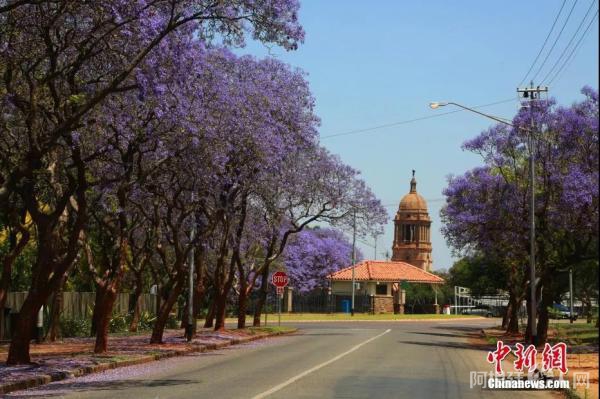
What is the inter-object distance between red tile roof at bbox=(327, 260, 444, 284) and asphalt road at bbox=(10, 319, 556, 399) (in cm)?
6319

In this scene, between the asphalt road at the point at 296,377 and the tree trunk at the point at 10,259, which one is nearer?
the asphalt road at the point at 296,377

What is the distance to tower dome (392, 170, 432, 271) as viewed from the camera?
429 feet

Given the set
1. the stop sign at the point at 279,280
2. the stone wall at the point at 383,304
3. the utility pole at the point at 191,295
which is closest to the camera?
the utility pole at the point at 191,295

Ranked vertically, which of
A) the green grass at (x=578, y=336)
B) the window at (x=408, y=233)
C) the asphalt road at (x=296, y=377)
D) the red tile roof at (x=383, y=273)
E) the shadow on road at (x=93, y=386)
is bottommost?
the shadow on road at (x=93, y=386)

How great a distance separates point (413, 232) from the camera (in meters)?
→ 132

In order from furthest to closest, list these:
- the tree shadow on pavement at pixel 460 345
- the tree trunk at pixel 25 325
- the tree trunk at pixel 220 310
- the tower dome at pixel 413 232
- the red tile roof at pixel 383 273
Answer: the tower dome at pixel 413 232 → the red tile roof at pixel 383 273 → the tree trunk at pixel 220 310 → the tree shadow on pavement at pixel 460 345 → the tree trunk at pixel 25 325

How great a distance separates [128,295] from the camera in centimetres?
4847

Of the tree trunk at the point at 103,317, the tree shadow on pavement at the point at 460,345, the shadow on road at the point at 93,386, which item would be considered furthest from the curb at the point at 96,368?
the tree shadow on pavement at the point at 460,345

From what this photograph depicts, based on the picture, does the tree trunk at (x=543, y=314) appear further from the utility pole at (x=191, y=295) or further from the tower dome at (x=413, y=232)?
the tower dome at (x=413, y=232)

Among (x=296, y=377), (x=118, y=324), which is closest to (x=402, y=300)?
(x=118, y=324)

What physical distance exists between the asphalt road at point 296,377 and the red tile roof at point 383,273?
63193 mm

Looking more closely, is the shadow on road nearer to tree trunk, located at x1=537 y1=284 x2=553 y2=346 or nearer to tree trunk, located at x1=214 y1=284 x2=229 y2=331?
tree trunk, located at x1=537 y1=284 x2=553 y2=346

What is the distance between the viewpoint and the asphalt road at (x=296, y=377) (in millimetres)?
16375

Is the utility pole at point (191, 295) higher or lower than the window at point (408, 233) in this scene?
lower
